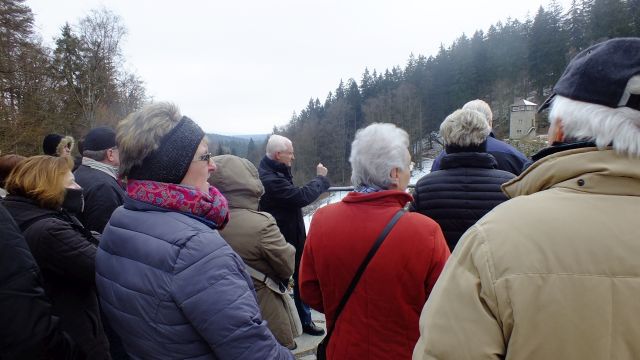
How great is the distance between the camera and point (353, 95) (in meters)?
76.4

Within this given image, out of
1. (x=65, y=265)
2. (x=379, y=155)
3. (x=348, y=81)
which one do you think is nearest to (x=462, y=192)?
(x=379, y=155)

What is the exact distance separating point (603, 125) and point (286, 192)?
336 cm

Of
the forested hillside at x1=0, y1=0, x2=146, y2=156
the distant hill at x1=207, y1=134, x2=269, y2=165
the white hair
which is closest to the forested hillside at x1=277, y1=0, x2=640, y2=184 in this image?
the distant hill at x1=207, y1=134, x2=269, y2=165

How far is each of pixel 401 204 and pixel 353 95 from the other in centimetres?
7619

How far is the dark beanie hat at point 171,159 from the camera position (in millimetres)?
1633

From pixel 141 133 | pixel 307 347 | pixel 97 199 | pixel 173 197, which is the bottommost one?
pixel 307 347

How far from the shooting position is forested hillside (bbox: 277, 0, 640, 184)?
5812 centimetres

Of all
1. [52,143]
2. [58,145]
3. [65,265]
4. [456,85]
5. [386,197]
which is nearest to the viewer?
[386,197]

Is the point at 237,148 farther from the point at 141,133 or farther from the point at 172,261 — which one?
the point at 172,261

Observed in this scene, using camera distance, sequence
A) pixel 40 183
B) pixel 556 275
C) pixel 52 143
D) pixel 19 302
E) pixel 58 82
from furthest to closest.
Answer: pixel 58 82 < pixel 52 143 < pixel 40 183 < pixel 19 302 < pixel 556 275

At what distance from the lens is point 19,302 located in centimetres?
178

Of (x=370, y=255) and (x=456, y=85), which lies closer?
(x=370, y=255)

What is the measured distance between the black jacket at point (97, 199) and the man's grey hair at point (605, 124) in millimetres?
3231

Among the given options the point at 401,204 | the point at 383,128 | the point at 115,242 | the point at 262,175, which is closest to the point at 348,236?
the point at 401,204
